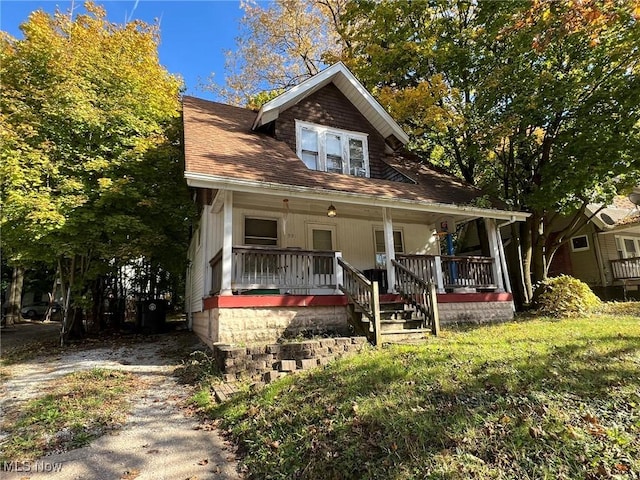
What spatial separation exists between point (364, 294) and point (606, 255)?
1747 centimetres

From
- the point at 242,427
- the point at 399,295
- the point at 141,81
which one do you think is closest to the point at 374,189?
the point at 399,295

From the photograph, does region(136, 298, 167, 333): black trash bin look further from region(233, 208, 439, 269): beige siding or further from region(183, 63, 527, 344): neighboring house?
region(233, 208, 439, 269): beige siding

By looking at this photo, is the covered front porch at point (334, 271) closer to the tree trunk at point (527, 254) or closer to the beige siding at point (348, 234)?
the beige siding at point (348, 234)

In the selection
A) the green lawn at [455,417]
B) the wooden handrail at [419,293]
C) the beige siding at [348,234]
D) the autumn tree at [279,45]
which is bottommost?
the green lawn at [455,417]

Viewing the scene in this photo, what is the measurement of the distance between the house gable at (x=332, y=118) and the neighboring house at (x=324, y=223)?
0.04m

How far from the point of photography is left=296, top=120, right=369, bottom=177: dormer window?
1181cm

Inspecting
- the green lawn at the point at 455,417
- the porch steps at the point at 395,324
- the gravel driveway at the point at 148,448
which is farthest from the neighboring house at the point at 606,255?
the gravel driveway at the point at 148,448

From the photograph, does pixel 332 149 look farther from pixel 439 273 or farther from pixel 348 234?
pixel 439 273

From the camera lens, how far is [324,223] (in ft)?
39.0

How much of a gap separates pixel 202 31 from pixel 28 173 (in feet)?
28.0

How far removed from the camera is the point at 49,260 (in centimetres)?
1111

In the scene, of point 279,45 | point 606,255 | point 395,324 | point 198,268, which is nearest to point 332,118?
point 198,268

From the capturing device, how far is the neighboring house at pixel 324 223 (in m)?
8.25

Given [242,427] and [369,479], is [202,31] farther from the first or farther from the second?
[369,479]
